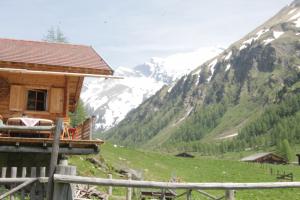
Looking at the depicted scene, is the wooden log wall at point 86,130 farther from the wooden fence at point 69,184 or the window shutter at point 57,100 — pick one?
the wooden fence at point 69,184

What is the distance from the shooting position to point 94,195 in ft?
80.7

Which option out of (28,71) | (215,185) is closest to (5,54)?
(28,71)

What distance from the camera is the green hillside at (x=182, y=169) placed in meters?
35.7

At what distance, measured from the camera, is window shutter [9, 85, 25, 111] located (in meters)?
26.2

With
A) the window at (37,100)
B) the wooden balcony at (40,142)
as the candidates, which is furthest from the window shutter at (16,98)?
the wooden balcony at (40,142)

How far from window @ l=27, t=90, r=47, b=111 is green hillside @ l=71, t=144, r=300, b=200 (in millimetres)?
7673

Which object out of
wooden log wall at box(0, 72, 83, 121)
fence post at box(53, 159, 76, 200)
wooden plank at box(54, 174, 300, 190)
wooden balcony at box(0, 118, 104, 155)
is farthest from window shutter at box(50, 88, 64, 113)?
wooden plank at box(54, 174, 300, 190)

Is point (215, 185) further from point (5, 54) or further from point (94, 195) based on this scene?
point (5, 54)

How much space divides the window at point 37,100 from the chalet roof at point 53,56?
1.87 meters

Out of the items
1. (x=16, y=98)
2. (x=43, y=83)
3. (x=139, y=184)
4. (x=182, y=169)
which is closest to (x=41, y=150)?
(x=16, y=98)

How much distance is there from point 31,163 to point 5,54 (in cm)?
705

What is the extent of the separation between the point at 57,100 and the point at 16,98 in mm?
2298

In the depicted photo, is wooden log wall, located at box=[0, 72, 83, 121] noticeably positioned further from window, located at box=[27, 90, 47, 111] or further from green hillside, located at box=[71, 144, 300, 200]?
green hillside, located at box=[71, 144, 300, 200]

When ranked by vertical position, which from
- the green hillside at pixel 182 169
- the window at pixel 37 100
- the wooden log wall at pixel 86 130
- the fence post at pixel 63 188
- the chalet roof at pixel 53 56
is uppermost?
the chalet roof at pixel 53 56
